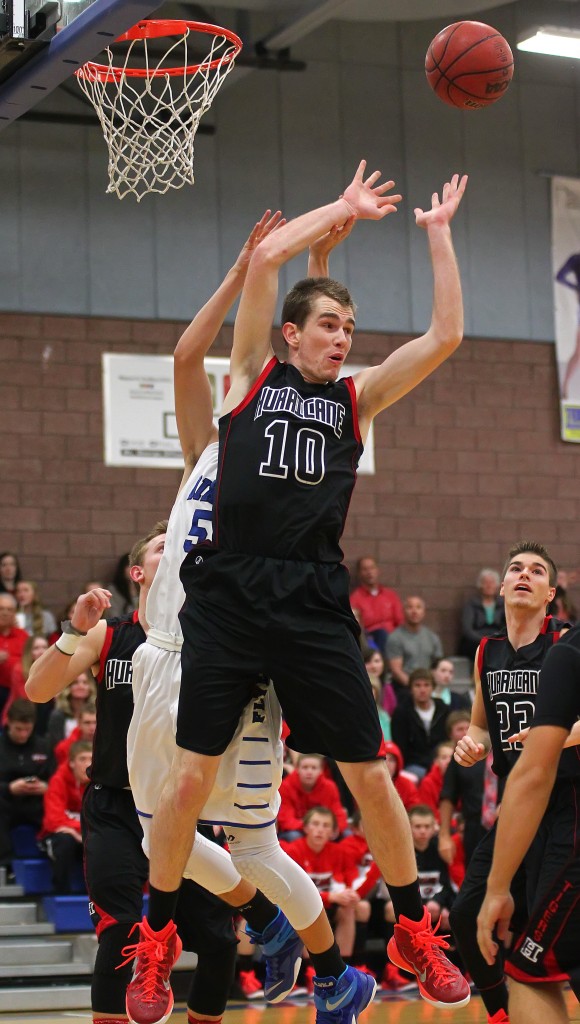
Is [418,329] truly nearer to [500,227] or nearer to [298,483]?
[500,227]

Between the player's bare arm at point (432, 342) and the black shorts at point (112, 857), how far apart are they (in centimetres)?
216

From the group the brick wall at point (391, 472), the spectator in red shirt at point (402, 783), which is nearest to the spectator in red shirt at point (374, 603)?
the brick wall at point (391, 472)

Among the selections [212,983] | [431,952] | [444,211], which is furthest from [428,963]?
[444,211]

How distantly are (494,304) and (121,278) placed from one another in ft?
16.1

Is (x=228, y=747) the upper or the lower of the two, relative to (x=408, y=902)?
upper

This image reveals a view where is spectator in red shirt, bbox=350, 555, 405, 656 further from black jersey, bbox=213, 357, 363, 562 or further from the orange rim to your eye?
black jersey, bbox=213, 357, 363, 562

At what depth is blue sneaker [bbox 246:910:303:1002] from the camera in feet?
19.0

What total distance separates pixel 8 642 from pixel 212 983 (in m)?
7.32

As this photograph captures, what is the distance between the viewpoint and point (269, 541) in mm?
4895

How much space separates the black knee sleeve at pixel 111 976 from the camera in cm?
581

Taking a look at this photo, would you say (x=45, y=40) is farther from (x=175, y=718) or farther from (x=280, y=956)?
(x=280, y=956)

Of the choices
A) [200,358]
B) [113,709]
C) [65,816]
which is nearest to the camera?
[200,358]

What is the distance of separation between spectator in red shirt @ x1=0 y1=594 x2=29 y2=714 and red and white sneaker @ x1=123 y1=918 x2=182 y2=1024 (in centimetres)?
792

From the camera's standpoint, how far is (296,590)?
15.9 feet
